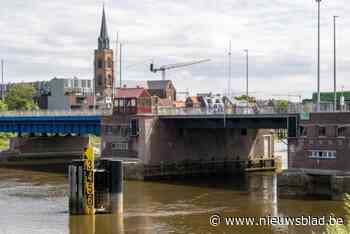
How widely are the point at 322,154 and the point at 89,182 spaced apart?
24.7 meters

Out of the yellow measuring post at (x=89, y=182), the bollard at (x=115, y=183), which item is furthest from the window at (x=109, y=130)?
the yellow measuring post at (x=89, y=182)

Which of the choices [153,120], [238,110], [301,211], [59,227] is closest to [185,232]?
[59,227]

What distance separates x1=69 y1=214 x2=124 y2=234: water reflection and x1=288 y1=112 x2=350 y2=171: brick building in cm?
2226

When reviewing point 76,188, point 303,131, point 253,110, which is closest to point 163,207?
point 76,188

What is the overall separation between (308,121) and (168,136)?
24.0 m

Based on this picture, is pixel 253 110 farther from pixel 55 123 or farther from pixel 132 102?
pixel 55 123

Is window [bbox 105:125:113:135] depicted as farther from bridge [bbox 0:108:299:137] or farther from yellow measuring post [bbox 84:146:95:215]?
yellow measuring post [bbox 84:146:95:215]

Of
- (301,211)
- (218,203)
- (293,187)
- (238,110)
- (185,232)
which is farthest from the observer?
(238,110)

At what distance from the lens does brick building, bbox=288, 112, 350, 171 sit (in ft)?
209

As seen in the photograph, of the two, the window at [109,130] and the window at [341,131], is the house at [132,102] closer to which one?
the window at [109,130]

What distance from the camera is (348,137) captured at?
63.6 metres

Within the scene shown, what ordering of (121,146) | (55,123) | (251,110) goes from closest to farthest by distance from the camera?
(251,110) → (121,146) → (55,123)

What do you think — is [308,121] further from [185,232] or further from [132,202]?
[185,232]

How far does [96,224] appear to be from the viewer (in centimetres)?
4938
